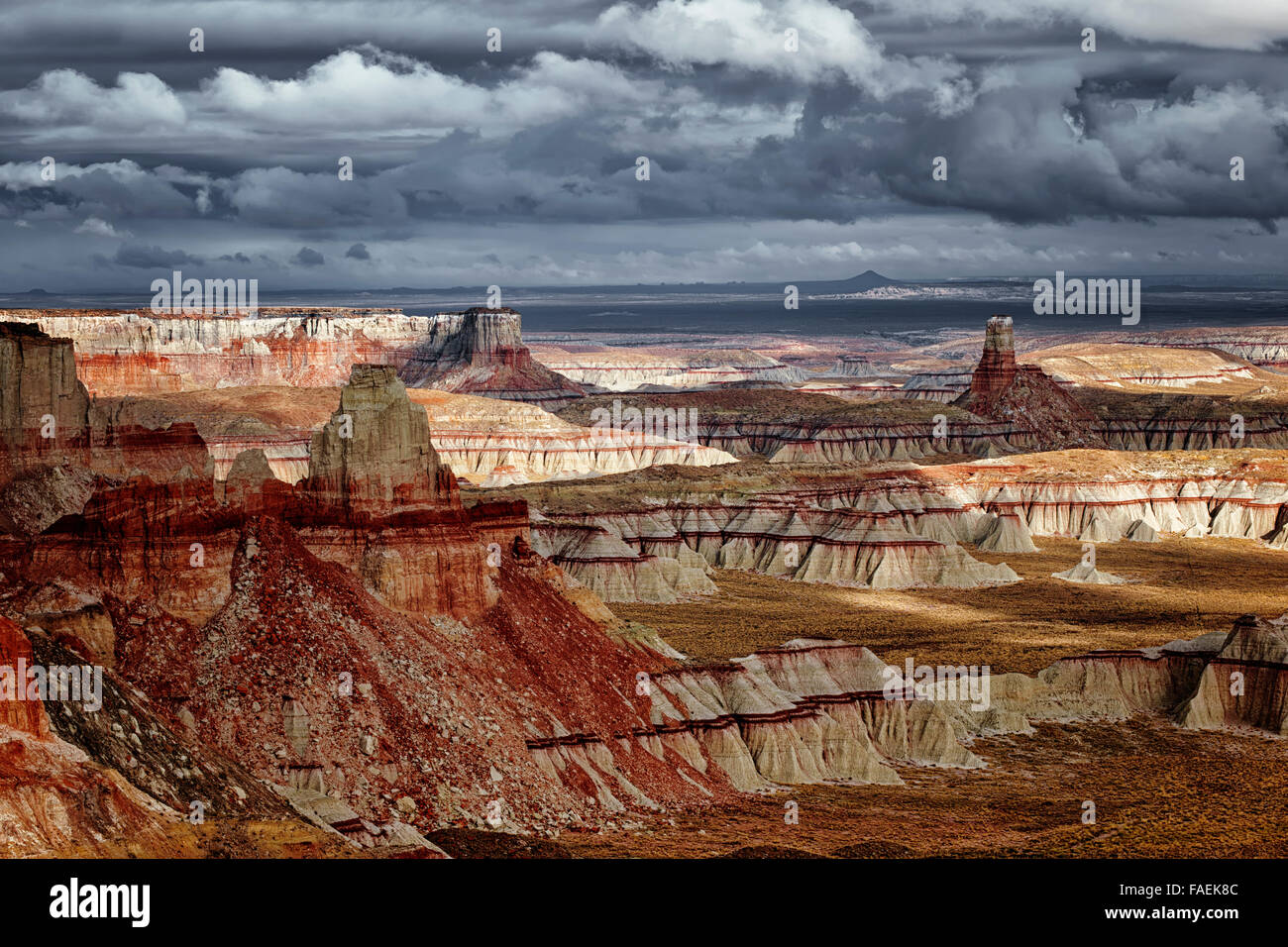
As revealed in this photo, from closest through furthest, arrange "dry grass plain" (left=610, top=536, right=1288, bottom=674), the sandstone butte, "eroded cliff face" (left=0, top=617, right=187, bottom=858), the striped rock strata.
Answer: "eroded cliff face" (left=0, top=617, right=187, bottom=858) < the sandstone butte < "dry grass plain" (left=610, top=536, right=1288, bottom=674) < the striped rock strata

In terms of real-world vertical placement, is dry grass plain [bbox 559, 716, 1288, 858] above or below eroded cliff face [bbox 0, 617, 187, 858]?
below

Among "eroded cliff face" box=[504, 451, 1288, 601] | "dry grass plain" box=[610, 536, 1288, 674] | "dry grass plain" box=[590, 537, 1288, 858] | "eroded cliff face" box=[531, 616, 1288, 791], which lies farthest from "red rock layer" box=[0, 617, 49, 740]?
"eroded cliff face" box=[504, 451, 1288, 601]

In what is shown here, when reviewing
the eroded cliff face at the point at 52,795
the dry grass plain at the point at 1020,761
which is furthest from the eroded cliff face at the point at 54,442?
the eroded cliff face at the point at 52,795

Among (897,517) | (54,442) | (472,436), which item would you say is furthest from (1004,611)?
(472,436)

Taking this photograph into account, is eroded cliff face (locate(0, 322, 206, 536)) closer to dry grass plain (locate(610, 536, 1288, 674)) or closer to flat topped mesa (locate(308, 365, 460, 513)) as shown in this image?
flat topped mesa (locate(308, 365, 460, 513))

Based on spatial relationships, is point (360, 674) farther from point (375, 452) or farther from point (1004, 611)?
point (1004, 611)
